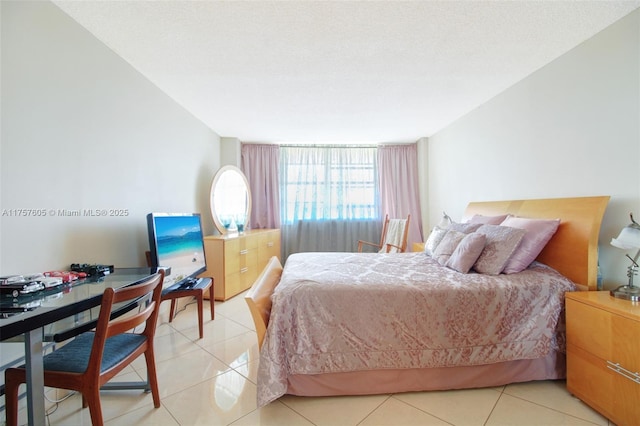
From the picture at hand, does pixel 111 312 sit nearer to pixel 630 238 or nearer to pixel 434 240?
pixel 434 240

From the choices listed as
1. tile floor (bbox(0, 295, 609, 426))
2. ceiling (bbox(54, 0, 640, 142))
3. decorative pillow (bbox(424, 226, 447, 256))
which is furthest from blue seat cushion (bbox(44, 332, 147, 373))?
decorative pillow (bbox(424, 226, 447, 256))

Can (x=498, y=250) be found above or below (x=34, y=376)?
above

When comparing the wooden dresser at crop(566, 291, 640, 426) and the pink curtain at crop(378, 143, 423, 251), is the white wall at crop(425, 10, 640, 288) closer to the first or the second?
the wooden dresser at crop(566, 291, 640, 426)

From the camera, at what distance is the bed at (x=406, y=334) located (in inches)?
57.8

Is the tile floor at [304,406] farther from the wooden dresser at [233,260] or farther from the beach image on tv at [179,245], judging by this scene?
the wooden dresser at [233,260]

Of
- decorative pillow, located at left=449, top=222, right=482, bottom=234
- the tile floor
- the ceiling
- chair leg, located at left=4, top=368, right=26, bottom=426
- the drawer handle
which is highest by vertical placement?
the ceiling

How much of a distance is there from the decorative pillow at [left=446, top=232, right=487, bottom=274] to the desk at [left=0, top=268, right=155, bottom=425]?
2215mm

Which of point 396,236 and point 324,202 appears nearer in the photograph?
point 396,236

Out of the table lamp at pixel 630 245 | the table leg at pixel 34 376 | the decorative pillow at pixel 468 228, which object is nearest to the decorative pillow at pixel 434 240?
the decorative pillow at pixel 468 228

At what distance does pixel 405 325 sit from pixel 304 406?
0.76m

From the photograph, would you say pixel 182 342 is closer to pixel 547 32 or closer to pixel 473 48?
pixel 473 48

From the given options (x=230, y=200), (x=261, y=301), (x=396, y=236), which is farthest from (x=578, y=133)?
(x=230, y=200)

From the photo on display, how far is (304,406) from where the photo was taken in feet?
4.84

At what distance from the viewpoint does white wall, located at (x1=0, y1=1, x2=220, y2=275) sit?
1.35 m
